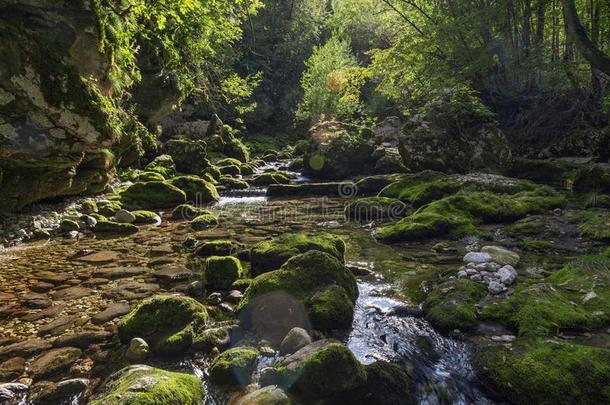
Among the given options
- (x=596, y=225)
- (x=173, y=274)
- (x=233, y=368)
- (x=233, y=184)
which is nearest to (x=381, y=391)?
(x=233, y=368)

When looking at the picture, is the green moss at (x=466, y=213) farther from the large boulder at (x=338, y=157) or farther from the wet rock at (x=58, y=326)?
the large boulder at (x=338, y=157)

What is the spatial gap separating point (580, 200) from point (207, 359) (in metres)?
11.7

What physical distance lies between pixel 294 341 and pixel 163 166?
17793 millimetres

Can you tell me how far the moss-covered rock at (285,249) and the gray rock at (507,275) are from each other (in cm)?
268

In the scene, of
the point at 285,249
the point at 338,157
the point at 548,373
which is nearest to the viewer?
the point at 548,373

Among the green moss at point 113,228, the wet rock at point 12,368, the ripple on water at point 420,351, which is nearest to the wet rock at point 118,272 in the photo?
the wet rock at point 12,368

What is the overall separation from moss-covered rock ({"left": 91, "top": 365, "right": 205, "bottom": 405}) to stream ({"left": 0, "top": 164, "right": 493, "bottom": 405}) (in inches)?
9.5

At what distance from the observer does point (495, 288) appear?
5648 mm

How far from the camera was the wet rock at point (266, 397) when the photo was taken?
11.6ft

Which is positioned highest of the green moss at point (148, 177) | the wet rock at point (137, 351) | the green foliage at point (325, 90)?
the green foliage at point (325, 90)

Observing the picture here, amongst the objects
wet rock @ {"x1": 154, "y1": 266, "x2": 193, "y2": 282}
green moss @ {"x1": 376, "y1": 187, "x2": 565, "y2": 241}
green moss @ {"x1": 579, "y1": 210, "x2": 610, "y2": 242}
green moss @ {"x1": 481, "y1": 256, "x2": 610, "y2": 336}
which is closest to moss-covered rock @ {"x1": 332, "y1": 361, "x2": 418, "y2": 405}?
green moss @ {"x1": 481, "y1": 256, "x2": 610, "y2": 336}

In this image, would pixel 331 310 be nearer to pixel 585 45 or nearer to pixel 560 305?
pixel 560 305

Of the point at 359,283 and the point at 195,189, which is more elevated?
the point at 195,189

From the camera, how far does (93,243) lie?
31.9 feet
